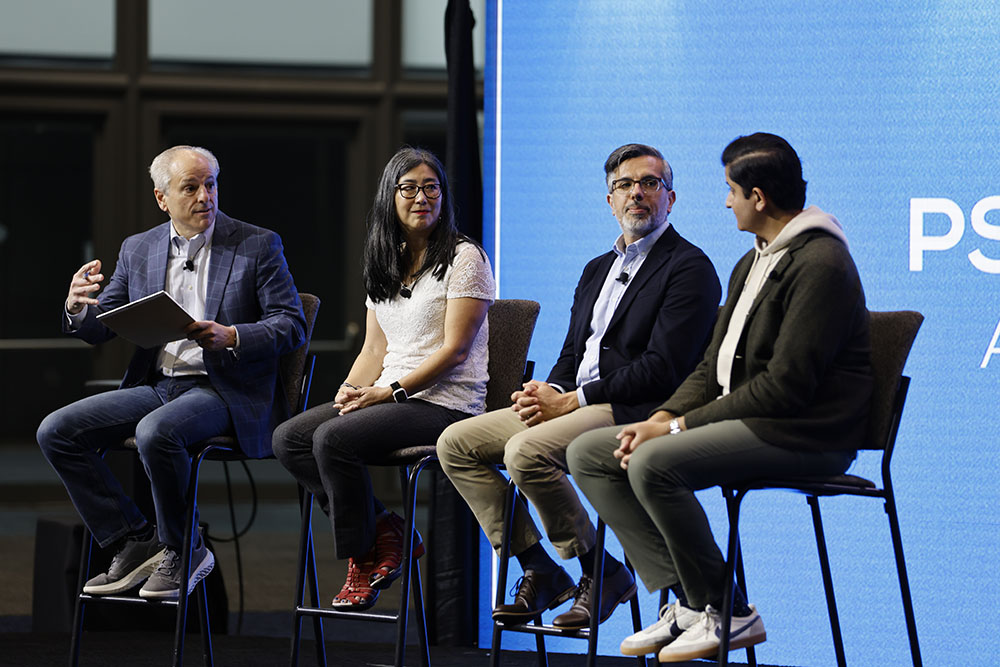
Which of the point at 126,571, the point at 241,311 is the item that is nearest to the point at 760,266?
the point at 241,311

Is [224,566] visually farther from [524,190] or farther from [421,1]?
[421,1]

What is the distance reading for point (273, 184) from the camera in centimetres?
792

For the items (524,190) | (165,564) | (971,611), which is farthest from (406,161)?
(971,611)

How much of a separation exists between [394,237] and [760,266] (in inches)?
40.9

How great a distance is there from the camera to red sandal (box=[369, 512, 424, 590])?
10.4 ft

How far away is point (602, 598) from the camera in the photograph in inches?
115

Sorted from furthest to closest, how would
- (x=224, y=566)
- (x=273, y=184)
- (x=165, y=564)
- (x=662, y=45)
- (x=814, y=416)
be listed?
(x=273, y=184) → (x=224, y=566) → (x=662, y=45) → (x=165, y=564) → (x=814, y=416)

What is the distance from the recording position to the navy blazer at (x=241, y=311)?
3.32m

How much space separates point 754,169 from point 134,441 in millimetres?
1763

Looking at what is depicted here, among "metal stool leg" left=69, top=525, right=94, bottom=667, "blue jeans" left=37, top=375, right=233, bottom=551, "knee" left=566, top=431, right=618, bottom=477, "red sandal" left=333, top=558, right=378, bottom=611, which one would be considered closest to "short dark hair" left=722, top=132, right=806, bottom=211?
"knee" left=566, top=431, right=618, bottom=477

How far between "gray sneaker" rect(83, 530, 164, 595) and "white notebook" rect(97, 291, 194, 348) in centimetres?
57

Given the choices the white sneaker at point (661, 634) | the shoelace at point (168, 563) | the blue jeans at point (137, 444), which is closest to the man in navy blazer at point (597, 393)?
the white sneaker at point (661, 634)

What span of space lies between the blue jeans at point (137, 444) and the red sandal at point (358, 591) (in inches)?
18.5

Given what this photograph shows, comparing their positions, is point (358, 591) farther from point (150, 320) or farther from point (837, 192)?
point (837, 192)
